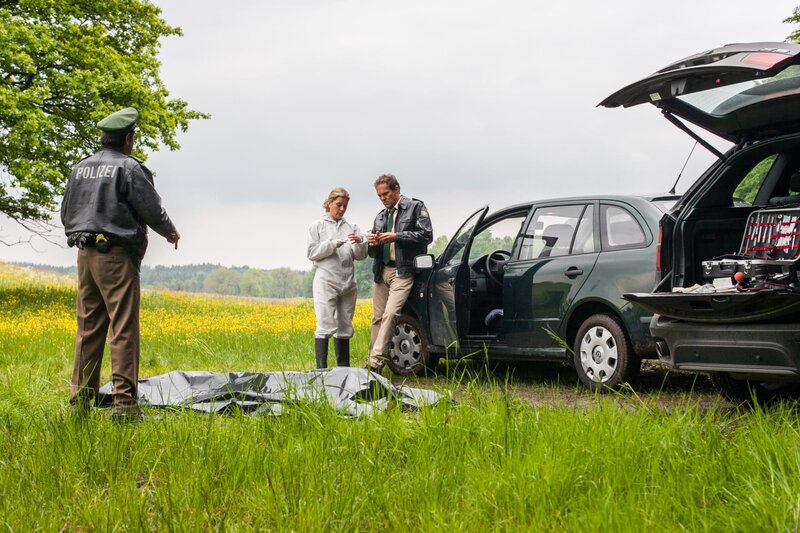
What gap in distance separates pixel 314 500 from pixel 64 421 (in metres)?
2.17

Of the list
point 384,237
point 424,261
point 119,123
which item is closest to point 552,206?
point 424,261

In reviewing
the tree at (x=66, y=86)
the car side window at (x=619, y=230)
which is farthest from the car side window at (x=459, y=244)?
the tree at (x=66, y=86)

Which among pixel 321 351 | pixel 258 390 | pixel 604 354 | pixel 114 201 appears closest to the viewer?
pixel 114 201

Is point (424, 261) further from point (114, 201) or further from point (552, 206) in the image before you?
point (114, 201)

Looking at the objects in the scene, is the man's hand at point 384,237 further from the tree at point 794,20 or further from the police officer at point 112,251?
the tree at point 794,20

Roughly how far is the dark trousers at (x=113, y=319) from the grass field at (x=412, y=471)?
680mm

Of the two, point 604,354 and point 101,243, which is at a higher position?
point 101,243

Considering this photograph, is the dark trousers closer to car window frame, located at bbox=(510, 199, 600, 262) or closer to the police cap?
the police cap

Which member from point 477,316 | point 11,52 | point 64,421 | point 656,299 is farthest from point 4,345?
point 11,52

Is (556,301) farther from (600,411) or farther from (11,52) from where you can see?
(11,52)

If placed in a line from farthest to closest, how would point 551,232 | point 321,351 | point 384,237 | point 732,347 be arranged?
1. point 321,351
2. point 384,237
3. point 551,232
4. point 732,347

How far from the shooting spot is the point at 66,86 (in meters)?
23.0

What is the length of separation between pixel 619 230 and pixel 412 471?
4.34 metres

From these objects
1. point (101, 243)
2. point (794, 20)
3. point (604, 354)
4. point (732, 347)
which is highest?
point (794, 20)
